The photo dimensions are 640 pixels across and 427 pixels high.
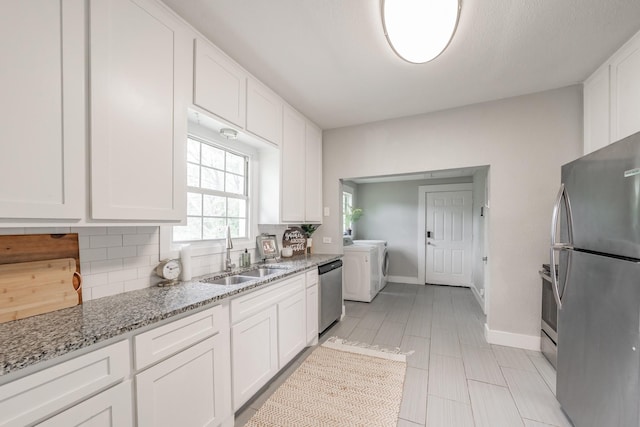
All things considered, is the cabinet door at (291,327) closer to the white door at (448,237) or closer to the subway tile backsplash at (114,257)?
the subway tile backsplash at (114,257)

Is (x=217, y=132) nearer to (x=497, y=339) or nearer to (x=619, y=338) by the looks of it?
(x=619, y=338)

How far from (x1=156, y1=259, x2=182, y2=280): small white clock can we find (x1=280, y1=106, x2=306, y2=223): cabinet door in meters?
1.17

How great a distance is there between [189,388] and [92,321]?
571 mm

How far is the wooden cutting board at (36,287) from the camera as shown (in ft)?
3.70

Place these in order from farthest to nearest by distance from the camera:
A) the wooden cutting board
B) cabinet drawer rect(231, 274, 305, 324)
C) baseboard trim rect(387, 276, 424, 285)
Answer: baseboard trim rect(387, 276, 424, 285), cabinet drawer rect(231, 274, 305, 324), the wooden cutting board

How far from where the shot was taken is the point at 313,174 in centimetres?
340

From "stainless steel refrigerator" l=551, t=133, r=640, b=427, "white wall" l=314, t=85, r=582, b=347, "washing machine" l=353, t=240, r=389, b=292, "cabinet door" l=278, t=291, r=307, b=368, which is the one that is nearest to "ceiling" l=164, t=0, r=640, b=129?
"white wall" l=314, t=85, r=582, b=347

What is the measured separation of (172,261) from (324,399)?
1.45m

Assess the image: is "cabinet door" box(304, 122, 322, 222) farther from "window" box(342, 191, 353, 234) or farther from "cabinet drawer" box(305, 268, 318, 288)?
"window" box(342, 191, 353, 234)

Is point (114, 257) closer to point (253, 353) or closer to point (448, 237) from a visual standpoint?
point (253, 353)

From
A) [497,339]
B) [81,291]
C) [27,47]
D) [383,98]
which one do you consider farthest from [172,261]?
[497,339]

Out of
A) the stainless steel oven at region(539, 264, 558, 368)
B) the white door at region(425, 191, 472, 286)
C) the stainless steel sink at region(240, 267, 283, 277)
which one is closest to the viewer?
the stainless steel oven at region(539, 264, 558, 368)

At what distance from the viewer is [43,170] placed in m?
1.07

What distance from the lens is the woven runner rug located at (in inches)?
66.8
